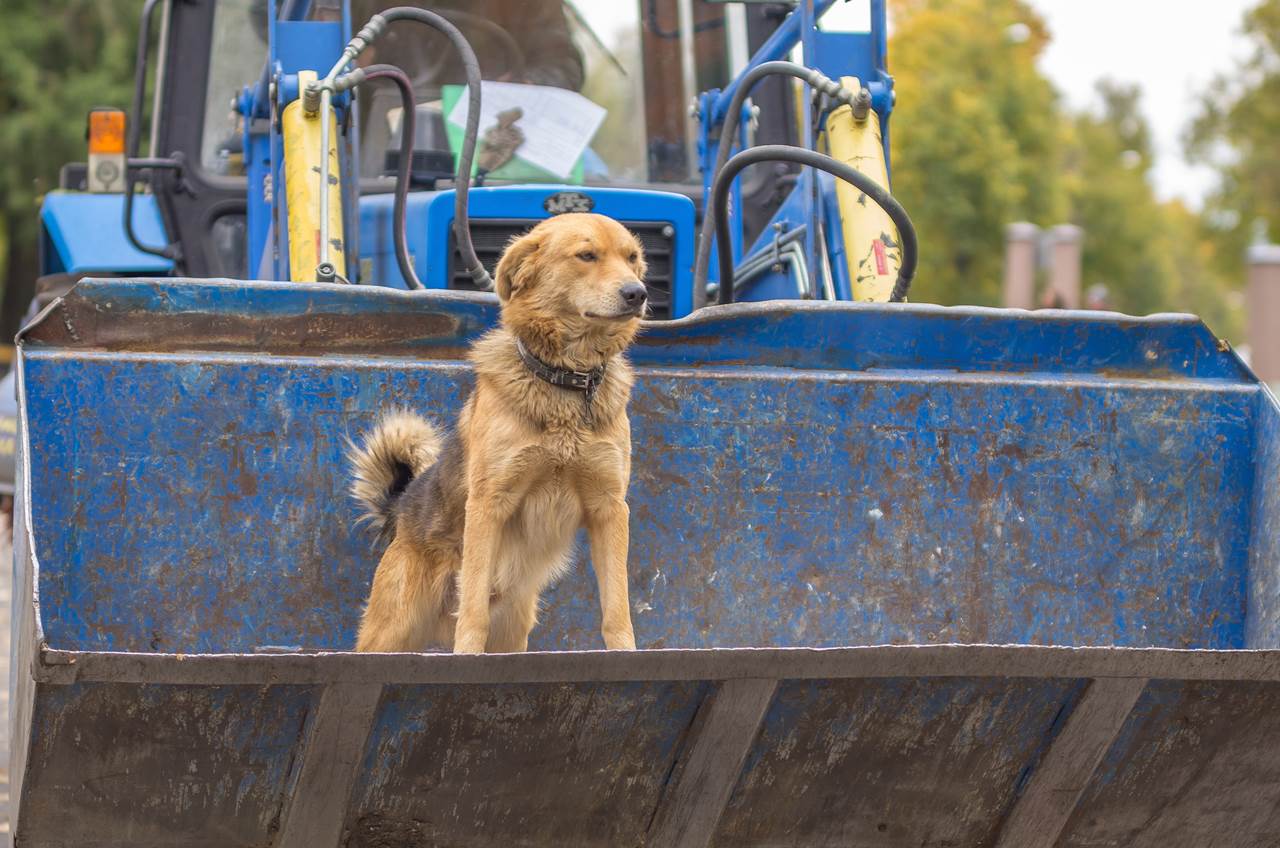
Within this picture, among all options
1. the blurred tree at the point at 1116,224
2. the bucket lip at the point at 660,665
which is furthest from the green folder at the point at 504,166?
the blurred tree at the point at 1116,224

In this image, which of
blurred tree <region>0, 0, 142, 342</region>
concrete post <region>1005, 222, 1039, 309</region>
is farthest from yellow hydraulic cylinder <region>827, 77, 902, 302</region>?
concrete post <region>1005, 222, 1039, 309</region>

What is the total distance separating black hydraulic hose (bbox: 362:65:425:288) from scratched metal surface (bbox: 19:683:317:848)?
1.93 metres

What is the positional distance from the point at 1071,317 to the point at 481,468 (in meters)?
1.50

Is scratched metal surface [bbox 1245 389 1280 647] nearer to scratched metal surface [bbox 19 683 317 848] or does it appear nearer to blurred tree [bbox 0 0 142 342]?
scratched metal surface [bbox 19 683 317 848]

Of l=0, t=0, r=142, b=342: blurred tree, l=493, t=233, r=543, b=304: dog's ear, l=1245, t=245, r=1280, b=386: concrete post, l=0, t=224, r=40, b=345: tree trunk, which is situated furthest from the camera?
l=0, t=224, r=40, b=345: tree trunk

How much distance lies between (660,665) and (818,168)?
1.95m

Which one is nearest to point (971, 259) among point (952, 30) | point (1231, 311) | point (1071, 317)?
point (952, 30)

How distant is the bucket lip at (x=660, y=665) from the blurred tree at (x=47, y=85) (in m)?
22.1

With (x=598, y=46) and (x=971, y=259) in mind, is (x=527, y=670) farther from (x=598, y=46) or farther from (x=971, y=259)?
(x=971, y=259)

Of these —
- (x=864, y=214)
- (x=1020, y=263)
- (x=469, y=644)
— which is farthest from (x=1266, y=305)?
→ (x=469, y=644)

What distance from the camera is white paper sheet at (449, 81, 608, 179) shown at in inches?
211

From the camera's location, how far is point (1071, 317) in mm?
4246

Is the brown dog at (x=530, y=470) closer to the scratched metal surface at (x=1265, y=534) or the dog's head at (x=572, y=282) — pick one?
the dog's head at (x=572, y=282)

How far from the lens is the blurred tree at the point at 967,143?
35.3m
